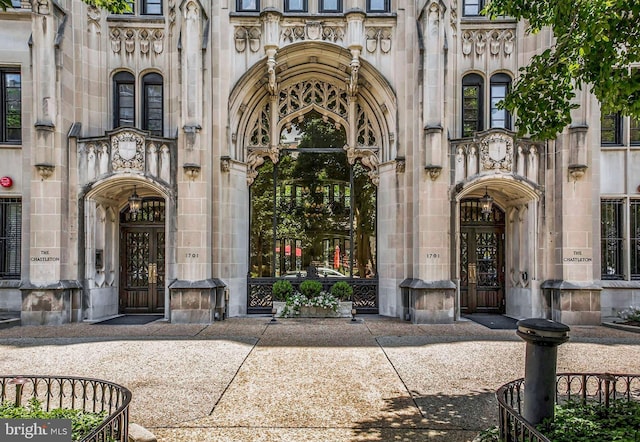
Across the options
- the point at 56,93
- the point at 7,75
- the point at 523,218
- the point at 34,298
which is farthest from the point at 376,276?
the point at 7,75

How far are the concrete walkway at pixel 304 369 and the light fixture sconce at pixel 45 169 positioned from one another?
4.14 metres

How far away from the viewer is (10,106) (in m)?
14.4

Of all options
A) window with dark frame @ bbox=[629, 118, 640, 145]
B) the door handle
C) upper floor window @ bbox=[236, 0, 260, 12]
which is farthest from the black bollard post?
upper floor window @ bbox=[236, 0, 260, 12]

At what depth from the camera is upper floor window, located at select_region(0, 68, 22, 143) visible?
47.0 ft

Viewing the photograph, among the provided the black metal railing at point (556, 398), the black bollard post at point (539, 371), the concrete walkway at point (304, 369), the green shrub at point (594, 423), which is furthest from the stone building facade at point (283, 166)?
the black bollard post at point (539, 371)

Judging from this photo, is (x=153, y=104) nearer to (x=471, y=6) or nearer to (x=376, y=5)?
(x=376, y=5)

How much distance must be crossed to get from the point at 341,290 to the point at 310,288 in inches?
38.2

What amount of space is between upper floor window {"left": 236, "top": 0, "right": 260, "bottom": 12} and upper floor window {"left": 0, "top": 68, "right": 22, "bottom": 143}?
706 centimetres

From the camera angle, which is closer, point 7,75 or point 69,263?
point 69,263

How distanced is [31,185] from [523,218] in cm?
1431

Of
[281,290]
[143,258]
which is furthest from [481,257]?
[143,258]

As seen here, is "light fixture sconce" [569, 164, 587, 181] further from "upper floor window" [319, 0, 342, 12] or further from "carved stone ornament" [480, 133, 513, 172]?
"upper floor window" [319, 0, 342, 12]

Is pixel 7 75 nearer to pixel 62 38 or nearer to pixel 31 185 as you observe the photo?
pixel 62 38

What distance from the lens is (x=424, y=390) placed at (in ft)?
22.9
